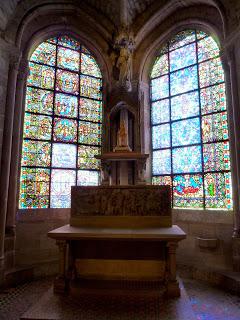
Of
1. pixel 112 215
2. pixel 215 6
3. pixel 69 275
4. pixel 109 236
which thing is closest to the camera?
pixel 109 236

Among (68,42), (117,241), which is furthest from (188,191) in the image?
(68,42)

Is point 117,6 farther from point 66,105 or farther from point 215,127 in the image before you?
point 215,127

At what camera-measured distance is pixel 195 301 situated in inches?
165

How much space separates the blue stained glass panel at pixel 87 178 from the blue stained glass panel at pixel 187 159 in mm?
2063

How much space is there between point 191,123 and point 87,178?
117 inches

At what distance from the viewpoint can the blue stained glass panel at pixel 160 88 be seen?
6.98m

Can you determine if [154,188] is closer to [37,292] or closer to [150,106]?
[37,292]

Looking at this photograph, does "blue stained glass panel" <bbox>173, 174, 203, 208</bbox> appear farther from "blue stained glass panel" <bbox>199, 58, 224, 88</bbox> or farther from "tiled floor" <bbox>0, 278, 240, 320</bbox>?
"blue stained glass panel" <bbox>199, 58, 224, 88</bbox>

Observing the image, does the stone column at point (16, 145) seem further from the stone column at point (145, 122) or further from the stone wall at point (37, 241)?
the stone column at point (145, 122)

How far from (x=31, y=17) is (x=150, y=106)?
369 centimetres

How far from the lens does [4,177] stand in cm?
522

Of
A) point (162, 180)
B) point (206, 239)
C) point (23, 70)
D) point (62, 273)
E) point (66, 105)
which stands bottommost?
point (62, 273)

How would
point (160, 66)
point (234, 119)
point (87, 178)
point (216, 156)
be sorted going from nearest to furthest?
1. point (234, 119)
2. point (216, 156)
3. point (87, 178)
4. point (160, 66)

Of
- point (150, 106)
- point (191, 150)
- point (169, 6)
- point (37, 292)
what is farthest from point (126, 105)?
point (37, 292)
